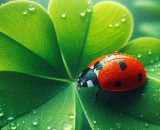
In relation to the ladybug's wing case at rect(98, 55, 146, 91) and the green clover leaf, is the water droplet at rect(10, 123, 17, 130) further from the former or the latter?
the ladybug's wing case at rect(98, 55, 146, 91)

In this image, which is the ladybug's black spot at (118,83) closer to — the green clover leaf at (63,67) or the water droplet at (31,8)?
the green clover leaf at (63,67)

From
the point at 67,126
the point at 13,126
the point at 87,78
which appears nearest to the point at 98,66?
the point at 87,78

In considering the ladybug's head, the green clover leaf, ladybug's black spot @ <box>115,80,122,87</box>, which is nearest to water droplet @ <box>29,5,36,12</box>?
the green clover leaf

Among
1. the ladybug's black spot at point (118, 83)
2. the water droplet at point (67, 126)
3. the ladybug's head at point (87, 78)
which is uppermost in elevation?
the ladybug's head at point (87, 78)

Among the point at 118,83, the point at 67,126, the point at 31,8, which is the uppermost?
the point at 31,8

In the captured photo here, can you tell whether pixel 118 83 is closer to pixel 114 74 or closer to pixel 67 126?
pixel 114 74

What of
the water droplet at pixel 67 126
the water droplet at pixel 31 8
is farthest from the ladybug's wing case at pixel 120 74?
the water droplet at pixel 31 8

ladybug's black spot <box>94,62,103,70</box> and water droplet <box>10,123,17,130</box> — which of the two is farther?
ladybug's black spot <box>94,62,103,70</box>
